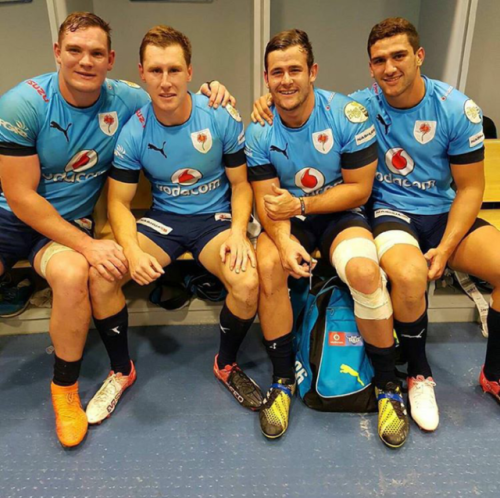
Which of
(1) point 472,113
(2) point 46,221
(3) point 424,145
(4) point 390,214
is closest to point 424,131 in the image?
(3) point 424,145

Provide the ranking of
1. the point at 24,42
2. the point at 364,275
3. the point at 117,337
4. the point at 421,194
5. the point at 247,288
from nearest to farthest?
the point at 364,275, the point at 247,288, the point at 117,337, the point at 421,194, the point at 24,42

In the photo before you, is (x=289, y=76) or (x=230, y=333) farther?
(x=230, y=333)

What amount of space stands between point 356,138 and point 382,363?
29.4 inches

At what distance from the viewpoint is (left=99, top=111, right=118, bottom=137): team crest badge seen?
164cm

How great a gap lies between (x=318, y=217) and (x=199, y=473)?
938 mm

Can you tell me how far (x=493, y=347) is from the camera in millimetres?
1576

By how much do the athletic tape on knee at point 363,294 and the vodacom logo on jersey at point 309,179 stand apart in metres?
0.27

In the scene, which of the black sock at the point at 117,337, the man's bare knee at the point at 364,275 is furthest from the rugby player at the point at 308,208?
the black sock at the point at 117,337

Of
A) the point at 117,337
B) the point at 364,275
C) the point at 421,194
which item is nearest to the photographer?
the point at 364,275

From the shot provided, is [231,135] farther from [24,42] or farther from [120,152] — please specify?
[24,42]

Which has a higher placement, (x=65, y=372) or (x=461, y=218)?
(x=461, y=218)

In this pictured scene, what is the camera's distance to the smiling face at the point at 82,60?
147 cm

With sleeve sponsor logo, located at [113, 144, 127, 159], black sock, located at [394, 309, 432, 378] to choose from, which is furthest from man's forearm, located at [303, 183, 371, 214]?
sleeve sponsor logo, located at [113, 144, 127, 159]

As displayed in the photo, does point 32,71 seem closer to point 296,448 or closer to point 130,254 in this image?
point 130,254
